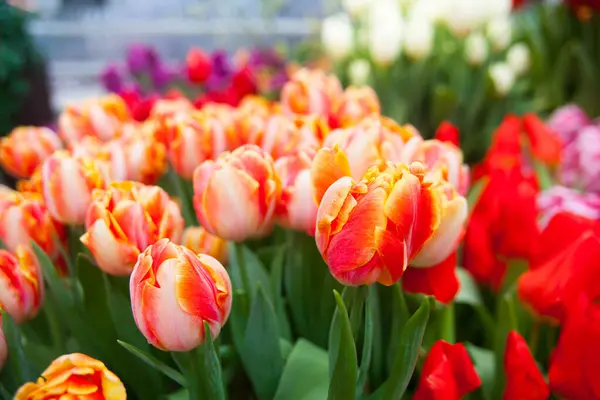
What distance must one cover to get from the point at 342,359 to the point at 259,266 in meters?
0.12

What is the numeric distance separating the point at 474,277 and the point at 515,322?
0.35ft

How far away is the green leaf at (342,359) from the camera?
310 millimetres

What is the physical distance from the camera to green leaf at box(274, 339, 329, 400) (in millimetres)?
360

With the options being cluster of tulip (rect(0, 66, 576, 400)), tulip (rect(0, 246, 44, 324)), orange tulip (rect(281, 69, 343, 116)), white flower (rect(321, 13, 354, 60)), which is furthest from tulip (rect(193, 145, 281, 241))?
white flower (rect(321, 13, 354, 60))

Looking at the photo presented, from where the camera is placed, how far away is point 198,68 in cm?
102

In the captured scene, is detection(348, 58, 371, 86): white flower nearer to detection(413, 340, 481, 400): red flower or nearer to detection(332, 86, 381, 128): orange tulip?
detection(332, 86, 381, 128): orange tulip

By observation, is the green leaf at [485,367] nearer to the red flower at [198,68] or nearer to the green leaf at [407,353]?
the green leaf at [407,353]

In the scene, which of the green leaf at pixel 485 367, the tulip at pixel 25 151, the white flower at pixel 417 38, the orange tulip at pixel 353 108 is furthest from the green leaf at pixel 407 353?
the white flower at pixel 417 38

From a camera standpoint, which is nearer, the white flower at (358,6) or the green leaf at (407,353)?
the green leaf at (407,353)

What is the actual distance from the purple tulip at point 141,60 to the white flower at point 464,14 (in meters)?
0.49

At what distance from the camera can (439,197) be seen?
0.30 meters

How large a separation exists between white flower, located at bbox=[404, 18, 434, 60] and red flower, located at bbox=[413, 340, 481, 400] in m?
0.72

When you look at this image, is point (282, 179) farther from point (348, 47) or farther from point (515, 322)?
point (348, 47)

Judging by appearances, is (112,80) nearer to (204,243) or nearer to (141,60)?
(141,60)
